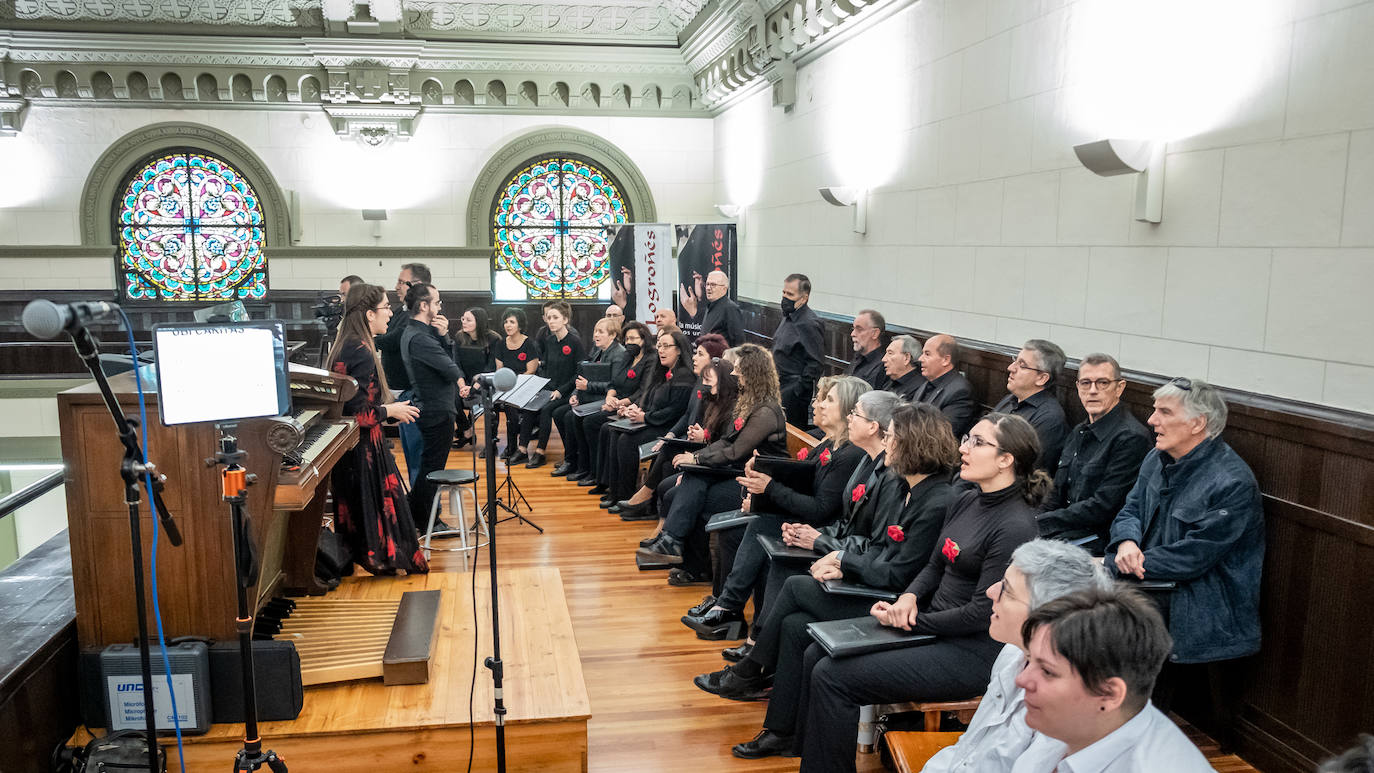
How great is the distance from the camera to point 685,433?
606 centimetres

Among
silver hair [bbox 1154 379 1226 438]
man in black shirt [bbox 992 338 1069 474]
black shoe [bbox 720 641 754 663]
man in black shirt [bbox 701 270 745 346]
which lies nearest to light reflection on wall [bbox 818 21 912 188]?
man in black shirt [bbox 701 270 745 346]

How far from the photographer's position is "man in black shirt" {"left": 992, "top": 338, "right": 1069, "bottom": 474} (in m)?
3.85

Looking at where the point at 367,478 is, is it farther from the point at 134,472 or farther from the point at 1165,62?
the point at 1165,62

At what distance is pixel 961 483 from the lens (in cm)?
355

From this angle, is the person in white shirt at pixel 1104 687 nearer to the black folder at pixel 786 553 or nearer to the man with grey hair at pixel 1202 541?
the man with grey hair at pixel 1202 541

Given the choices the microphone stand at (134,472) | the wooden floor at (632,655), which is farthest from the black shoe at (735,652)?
the microphone stand at (134,472)

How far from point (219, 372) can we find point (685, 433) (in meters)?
3.57

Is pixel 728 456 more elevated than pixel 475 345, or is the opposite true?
pixel 475 345

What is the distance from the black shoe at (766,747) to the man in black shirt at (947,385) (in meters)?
1.82

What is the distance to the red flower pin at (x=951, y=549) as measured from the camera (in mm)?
3006

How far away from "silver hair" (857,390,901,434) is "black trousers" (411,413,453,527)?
107 inches

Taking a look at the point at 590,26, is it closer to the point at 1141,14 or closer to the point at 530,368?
the point at 530,368

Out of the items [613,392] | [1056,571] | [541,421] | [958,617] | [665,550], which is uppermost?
[1056,571]

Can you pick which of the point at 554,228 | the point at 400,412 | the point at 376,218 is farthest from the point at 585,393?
the point at 376,218
